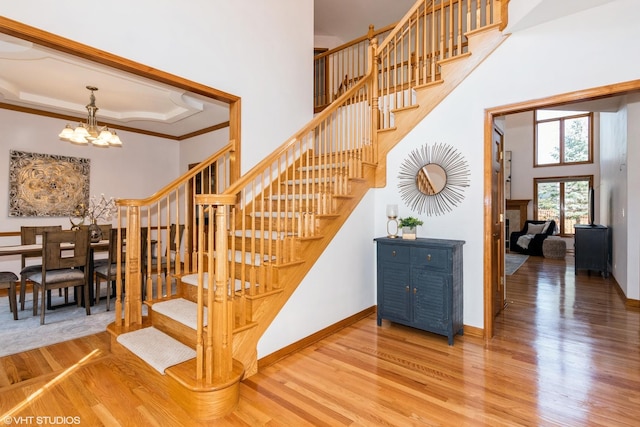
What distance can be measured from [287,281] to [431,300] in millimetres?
1459

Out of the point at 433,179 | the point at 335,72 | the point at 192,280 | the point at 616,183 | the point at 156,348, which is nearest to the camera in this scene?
the point at 156,348

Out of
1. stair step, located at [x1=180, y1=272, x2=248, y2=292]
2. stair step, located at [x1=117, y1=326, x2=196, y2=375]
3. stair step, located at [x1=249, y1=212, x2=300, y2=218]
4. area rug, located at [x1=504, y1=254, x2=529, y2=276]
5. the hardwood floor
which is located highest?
stair step, located at [x1=249, y1=212, x2=300, y2=218]

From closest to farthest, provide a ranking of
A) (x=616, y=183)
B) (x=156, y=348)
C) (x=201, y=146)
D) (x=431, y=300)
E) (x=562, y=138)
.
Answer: (x=156, y=348), (x=431, y=300), (x=616, y=183), (x=201, y=146), (x=562, y=138)

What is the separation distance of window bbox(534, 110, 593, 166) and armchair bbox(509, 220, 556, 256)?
1992mm

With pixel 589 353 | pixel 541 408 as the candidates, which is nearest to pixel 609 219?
pixel 589 353

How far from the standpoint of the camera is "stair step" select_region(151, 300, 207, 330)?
253 centimetres

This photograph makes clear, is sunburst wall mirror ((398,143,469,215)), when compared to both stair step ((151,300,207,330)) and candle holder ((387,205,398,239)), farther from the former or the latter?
stair step ((151,300,207,330))

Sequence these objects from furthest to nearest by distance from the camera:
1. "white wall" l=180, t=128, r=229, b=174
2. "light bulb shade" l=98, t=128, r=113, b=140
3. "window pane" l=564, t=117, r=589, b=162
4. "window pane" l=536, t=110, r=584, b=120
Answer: "window pane" l=536, t=110, r=584, b=120 → "window pane" l=564, t=117, r=589, b=162 → "white wall" l=180, t=128, r=229, b=174 → "light bulb shade" l=98, t=128, r=113, b=140

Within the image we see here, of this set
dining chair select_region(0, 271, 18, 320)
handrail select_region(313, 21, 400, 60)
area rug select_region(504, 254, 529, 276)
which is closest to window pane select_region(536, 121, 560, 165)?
area rug select_region(504, 254, 529, 276)

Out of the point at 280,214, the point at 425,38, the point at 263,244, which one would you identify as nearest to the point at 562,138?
the point at 425,38

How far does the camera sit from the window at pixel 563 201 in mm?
9266

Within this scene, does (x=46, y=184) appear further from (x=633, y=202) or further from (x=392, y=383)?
(x=633, y=202)

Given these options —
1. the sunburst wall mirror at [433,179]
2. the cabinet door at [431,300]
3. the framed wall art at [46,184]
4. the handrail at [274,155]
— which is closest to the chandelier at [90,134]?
the framed wall art at [46,184]

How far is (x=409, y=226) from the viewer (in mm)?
3410
